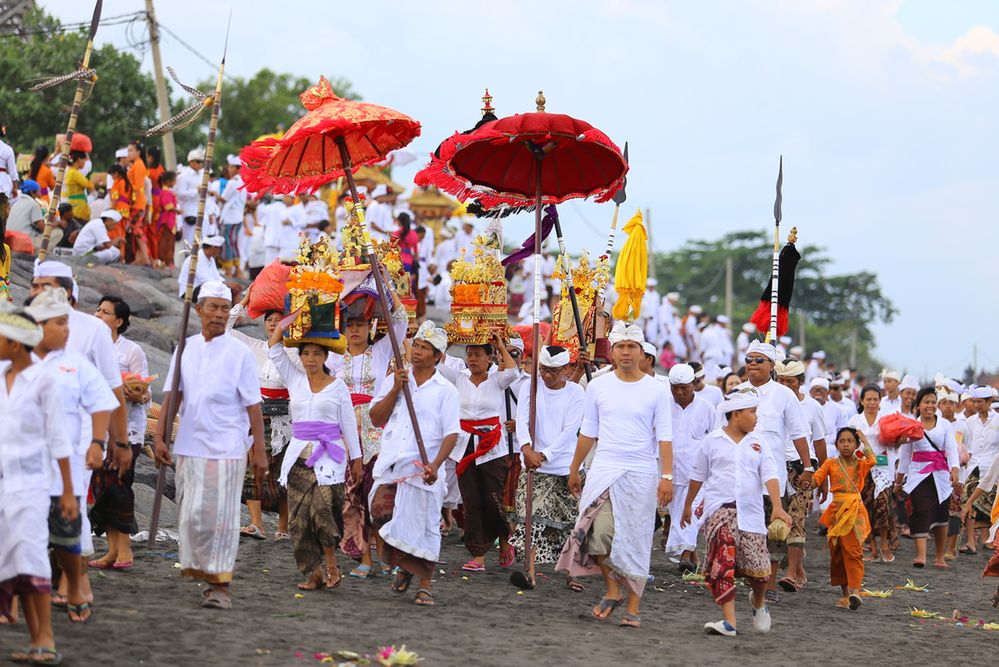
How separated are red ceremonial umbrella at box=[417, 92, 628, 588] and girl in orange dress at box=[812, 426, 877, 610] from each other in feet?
8.62

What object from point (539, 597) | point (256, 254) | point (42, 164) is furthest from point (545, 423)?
point (256, 254)

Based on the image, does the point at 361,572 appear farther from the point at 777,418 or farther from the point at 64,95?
the point at 64,95

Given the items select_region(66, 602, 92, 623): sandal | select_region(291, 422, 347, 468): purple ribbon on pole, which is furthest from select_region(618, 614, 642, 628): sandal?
select_region(66, 602, 92, 623): sandal

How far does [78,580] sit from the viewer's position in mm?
8195

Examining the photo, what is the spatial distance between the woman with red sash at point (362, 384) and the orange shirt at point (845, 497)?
3753 mm

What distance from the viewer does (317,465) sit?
10.1m

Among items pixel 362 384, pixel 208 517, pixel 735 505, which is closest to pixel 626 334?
pixel 735 505

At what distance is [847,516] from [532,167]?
4.01 m

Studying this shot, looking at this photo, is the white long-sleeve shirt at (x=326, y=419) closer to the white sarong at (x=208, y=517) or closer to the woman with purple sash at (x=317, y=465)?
the woman with purple sash at (x=317, y=465)

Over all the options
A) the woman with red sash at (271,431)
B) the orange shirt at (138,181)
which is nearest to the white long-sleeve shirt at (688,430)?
the woman with red sash at (271,431)

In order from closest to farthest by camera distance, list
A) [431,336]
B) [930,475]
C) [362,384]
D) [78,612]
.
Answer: [78,612], [431,336], [362,384], [930,475]

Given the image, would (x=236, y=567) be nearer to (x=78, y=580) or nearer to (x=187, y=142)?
(x=78, y=580)

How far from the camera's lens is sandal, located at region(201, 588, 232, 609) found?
911cm

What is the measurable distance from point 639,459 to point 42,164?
13683mm
